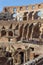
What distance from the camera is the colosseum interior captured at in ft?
73.6

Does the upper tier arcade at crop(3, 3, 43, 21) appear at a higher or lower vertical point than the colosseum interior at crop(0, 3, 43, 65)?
higher

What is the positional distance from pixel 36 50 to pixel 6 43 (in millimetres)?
5585

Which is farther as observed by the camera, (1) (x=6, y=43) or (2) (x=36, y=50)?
(1) (x=6, y=43)

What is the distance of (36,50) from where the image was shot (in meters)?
23.8

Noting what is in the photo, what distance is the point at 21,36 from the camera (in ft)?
107

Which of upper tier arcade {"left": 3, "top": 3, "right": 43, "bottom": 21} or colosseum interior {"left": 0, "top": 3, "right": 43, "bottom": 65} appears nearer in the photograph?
colosseum interior {"left": 0, "top": 3, "right": 43, "bottom": 65}

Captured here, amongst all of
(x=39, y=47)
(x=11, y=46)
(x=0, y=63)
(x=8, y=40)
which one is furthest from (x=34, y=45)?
(x=0, y=63)

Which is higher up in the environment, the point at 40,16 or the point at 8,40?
the point at 40,16

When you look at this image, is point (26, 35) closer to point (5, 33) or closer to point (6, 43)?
point (5, 33)

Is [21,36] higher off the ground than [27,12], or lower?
lower

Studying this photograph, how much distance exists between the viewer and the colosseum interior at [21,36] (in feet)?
73.6

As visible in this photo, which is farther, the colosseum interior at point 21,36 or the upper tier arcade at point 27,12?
the upper tier arcade at point 27,12

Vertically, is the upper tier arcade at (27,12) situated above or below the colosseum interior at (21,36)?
above

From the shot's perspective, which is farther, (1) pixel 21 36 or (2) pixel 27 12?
(2) pixel 27 12
